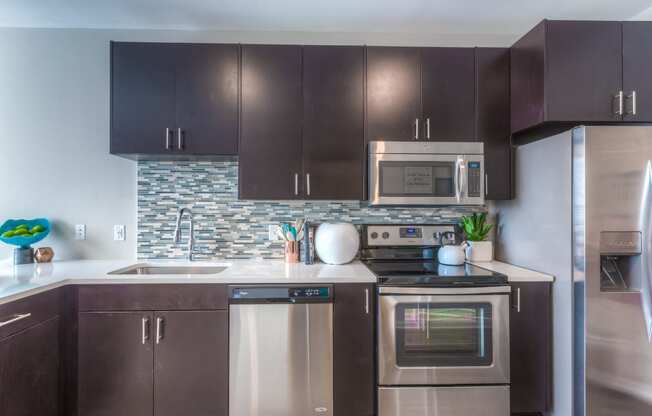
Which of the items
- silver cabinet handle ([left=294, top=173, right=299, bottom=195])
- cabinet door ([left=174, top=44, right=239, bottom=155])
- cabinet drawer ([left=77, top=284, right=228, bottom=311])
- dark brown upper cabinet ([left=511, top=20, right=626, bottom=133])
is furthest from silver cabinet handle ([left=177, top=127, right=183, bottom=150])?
dark brown upper cabinet ([left=511, top=20, right=626, bottom=133])

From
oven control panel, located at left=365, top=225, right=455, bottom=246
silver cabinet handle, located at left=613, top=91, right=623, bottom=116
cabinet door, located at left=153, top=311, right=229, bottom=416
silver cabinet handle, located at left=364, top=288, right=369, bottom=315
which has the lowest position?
cabinet door, located at left=153, top=311, right=229, bottom=416

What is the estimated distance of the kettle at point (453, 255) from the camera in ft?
6.92

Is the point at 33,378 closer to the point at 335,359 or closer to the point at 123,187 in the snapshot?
the point at 123,187

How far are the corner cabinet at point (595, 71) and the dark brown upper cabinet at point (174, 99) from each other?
1.74 m

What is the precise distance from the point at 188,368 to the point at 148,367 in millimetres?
201

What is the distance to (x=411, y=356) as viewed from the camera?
1.73 metres

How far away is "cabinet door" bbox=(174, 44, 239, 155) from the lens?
2020mm

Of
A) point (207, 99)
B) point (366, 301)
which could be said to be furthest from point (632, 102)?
point (207, 99)

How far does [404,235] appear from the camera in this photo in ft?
7.67

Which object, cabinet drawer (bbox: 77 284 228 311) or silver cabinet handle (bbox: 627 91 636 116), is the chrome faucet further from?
silver cabinet handle (bbox: 627 91 636 116)

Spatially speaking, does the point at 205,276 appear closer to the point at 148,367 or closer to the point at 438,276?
the point at 148,367

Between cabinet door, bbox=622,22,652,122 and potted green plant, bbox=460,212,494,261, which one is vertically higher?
cabinet door, bbox=622,22,652,122

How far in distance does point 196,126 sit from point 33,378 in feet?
4.76

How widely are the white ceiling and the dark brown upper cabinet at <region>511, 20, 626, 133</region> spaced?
0.43 metres
